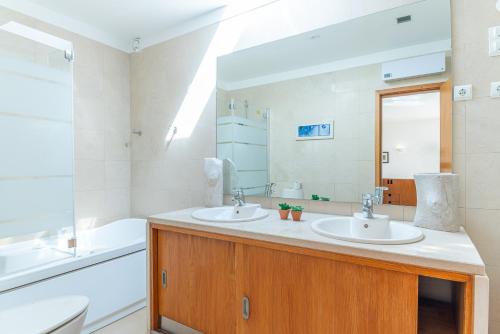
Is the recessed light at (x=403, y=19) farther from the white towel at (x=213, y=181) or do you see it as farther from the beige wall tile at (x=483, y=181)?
the white towel at (x=213, y=181)

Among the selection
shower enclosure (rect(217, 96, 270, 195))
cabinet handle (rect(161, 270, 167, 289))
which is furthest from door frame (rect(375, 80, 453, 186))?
cabinet handle (rect(161, 270, 167, 289))

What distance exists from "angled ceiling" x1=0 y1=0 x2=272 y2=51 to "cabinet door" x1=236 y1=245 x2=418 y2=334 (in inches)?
73.4

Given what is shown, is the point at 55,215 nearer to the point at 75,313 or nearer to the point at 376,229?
the point at 75,313

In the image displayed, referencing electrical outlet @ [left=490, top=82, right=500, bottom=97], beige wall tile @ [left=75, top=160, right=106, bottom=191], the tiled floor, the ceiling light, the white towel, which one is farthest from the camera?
the ceiling light

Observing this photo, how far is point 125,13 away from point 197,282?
7.35 feet

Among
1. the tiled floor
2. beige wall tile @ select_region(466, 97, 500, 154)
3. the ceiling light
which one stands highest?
the ceiling light

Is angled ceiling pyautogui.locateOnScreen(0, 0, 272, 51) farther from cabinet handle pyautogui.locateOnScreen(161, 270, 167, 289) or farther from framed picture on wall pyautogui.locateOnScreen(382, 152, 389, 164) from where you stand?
cabinet handle pyautogui.locateOnScreen(161, 270, 167, 289)

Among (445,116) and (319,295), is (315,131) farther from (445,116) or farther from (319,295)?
(319,295)

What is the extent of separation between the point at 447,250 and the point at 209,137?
72.2 inches

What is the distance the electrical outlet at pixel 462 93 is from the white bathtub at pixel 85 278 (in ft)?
7.83

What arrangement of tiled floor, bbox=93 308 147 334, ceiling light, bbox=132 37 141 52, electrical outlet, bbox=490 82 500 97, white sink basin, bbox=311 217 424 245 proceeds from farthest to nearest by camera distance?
ceiling light, bbox=132 37 141 52 < tiled floor, bbox=93 308 147 334 < electrical outlet, bbox=490 82 500 97 < white sink basin, bbox=311 217 424 245

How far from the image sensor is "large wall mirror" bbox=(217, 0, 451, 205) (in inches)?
61.8

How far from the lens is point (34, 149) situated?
2.00m

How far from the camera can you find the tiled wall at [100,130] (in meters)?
2.61
